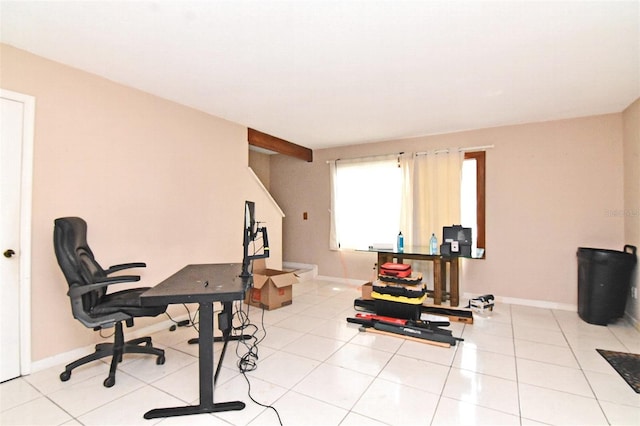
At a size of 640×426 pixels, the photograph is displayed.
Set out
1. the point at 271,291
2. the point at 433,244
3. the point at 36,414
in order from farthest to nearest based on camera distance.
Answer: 1. the point at 433,244
2. the point at 271,291
3. the point at 36,414

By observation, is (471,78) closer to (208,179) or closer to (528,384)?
(528,384)

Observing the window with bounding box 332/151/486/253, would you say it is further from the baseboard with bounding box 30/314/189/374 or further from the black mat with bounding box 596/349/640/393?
the baseboard with bounding box 30/314/189/374

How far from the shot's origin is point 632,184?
3.19 metres

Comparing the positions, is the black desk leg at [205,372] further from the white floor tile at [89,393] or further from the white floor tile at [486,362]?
the white floor tile at [486,362]

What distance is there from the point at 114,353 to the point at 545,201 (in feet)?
16.0

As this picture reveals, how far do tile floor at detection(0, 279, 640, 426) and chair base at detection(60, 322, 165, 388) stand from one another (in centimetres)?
6

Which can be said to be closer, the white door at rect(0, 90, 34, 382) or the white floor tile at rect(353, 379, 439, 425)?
the white floor tile at rect(353, 379, 439, 425)

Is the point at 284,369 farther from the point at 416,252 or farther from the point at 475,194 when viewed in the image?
the point at 475,194

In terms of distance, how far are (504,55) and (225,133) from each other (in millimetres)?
3107

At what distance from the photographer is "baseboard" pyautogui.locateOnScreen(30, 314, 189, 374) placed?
2.29 meters

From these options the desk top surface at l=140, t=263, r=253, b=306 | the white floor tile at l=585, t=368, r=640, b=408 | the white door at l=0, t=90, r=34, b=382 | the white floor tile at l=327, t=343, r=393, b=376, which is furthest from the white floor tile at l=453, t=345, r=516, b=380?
the white door at l=0, t=90, r=34, b=382

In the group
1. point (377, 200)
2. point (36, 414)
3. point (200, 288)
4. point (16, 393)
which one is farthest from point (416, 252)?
point (16, 393)

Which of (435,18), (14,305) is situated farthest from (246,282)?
(435,18)

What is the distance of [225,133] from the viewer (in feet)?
12.6
